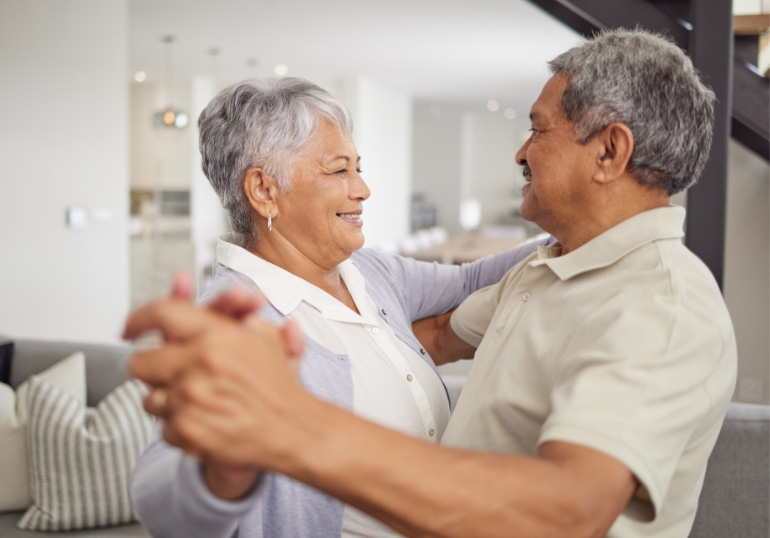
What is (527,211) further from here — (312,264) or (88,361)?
(88,361)

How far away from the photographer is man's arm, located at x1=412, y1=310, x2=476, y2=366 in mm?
1867

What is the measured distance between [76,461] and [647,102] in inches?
80.1

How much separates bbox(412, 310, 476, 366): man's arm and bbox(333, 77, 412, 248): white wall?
29.8 ft

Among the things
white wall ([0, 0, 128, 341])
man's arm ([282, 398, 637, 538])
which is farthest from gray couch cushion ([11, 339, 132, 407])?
man's arm ([282, 398, 637, 538])

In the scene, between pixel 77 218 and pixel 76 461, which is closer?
pixel 76 461

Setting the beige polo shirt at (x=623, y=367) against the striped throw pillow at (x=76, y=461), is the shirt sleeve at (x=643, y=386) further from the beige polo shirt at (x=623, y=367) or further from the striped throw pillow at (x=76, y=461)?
the striped throw pillow at (x=76, y=461)

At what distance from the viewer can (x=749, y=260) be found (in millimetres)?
3615

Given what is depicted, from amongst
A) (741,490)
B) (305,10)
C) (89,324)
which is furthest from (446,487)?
(305,10)

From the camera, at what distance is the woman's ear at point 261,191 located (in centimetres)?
159

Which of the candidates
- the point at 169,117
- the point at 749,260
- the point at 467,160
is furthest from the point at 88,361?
the point at 467,160

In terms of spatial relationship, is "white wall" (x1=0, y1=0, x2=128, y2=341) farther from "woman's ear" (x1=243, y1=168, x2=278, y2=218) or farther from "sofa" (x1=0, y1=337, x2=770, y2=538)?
"sofa" (x1=0, y1=337, x2=770, y2=538)

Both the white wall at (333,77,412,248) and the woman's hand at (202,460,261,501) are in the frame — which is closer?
the woman's hand at (202,460,261,501)

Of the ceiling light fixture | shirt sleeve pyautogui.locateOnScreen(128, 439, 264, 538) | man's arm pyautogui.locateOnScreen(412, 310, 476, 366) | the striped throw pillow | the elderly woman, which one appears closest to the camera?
shirt sleeve pyautogui.locateOnScreen(128, 439, 264, 538)

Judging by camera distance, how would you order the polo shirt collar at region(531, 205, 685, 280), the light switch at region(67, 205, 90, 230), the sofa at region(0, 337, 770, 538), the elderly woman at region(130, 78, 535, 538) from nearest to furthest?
1. the polo shirt collar at region(531, 205, 685, 280)
2. the elderly woman at region(130, 78, 535, 538)
3. the sofa at region(0, 337, 770, 538)
4. the light switch at region(67, 205, 90, 230)
